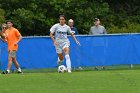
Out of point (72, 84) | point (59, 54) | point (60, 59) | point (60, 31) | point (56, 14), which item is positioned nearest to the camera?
point (72, 84)

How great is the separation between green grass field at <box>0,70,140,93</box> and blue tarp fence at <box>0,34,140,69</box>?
13.7ft

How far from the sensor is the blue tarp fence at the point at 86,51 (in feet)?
63.1

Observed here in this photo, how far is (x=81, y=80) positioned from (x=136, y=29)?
16.3 metres

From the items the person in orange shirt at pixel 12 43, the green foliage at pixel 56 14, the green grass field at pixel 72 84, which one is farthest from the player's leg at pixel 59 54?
the green foliage at pixel 56 14

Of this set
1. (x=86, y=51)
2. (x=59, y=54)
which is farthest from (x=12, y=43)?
(x=86, y=51)

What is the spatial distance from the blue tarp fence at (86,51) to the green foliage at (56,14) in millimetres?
8489

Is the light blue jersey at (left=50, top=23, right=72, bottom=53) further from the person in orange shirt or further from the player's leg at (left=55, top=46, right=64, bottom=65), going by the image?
the person in orange shirt

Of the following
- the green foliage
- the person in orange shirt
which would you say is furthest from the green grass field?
the green foliage

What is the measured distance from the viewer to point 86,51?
19.6 meters

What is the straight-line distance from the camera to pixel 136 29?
29.8 meters

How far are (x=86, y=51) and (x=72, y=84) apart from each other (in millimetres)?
6525

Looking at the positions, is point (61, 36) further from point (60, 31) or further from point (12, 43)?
point (12, 43)

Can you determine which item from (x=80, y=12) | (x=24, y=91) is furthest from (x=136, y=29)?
(x=24, y=91)

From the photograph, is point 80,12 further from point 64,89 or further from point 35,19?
point 64,89
